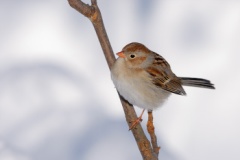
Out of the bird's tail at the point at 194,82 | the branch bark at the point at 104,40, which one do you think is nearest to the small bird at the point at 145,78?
the bird's tail at the point at 194,82

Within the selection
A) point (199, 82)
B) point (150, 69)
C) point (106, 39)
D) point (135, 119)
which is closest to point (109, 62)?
point (106, 39)

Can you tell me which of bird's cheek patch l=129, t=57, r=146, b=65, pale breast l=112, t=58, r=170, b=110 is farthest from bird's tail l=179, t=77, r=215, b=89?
bird's cheek patch l=129, t=57, r=146, b=65

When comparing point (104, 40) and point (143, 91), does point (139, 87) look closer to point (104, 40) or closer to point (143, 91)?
point (143, 91)

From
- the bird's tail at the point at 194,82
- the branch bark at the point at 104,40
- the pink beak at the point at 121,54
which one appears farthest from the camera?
the bird's tail at the point at 194,82

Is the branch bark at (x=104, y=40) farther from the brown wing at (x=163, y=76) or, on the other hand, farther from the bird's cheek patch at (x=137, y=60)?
the brown wing at (x=163, y=76)

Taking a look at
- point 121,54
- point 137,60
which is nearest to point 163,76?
point 137,60

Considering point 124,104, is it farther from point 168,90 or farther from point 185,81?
point 185,81

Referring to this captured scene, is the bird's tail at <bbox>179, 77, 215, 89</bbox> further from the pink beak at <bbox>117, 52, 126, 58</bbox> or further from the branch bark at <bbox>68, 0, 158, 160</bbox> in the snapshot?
the branch bark at <bbox>68, 0, 158, 160</bbox>

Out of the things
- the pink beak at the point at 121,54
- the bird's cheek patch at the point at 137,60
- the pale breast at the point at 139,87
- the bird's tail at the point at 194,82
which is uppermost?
the pink beak at the point at 121,54
